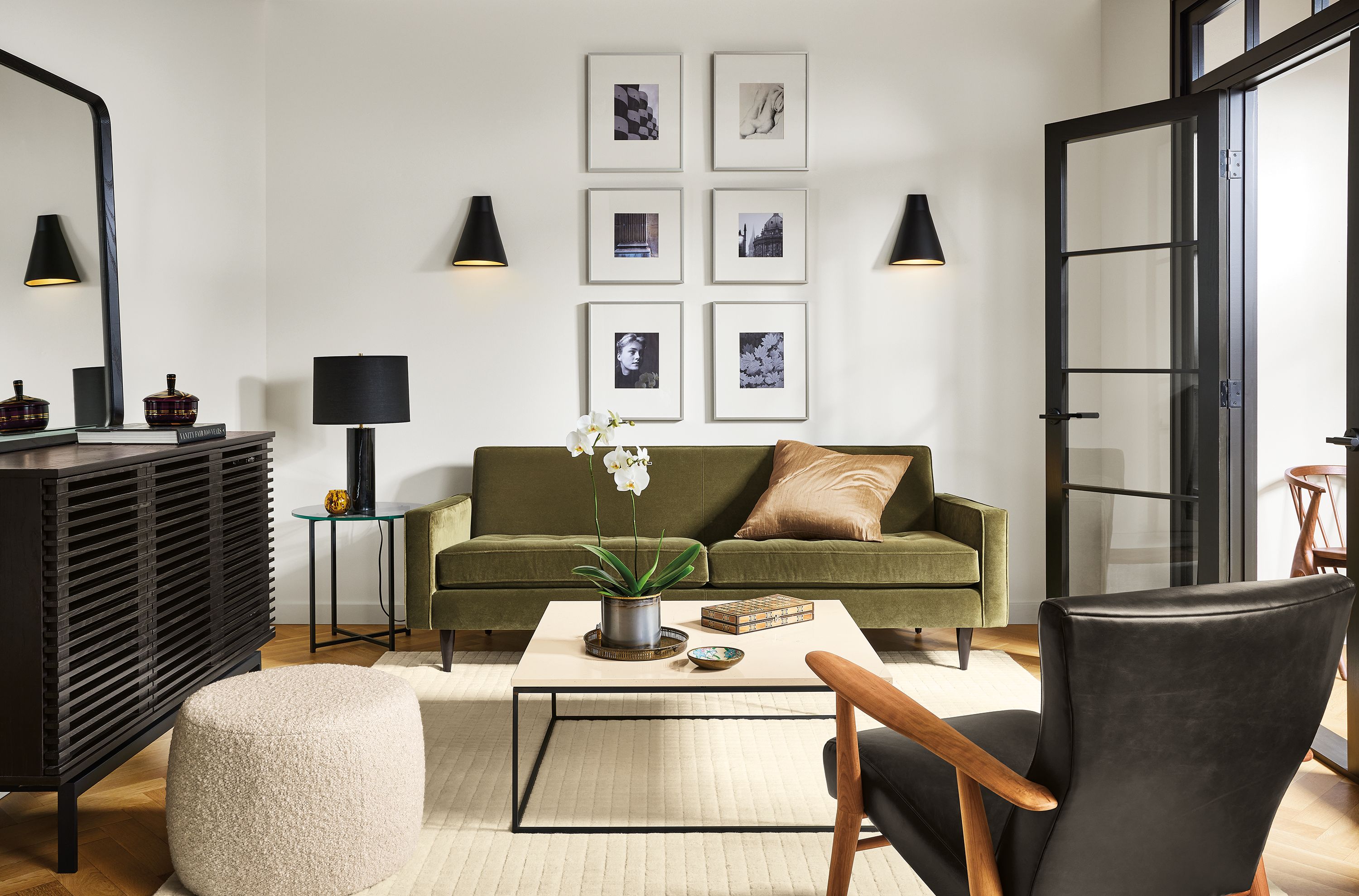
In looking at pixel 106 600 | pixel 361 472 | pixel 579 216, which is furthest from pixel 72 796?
pixel 579 216

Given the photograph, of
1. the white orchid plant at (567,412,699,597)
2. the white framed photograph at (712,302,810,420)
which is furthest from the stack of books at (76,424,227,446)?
the white framed photograph at (712,302,810,420)

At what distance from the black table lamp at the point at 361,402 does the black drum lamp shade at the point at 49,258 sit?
109cm

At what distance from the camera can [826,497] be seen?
375 cm

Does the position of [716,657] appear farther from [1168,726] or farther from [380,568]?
[380,568]

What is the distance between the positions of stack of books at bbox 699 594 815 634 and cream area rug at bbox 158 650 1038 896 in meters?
0.39

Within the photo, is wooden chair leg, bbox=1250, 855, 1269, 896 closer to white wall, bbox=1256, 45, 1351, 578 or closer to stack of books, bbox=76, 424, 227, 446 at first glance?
white wall, bbox=1256, 45, 1351, 578

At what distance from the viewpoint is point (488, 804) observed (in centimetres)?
233

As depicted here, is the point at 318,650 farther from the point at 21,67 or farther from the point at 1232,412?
the point at 1232,412

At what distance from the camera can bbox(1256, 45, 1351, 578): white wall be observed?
3309 mm

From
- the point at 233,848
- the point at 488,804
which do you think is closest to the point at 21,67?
the point at 233,848

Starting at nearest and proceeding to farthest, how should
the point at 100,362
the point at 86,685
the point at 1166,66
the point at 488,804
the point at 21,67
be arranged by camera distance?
the point at 86,685, the point at 488,804, the point at 21,67, the point at 100,362, the point at 1166,66

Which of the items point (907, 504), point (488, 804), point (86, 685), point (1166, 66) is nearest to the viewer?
point (86, 685)

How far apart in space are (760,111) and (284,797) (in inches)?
142

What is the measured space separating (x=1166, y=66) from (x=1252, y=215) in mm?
992
